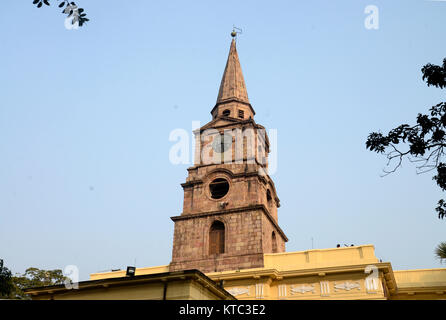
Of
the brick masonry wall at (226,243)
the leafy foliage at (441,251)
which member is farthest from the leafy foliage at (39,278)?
the leafy foliage at (441,251)

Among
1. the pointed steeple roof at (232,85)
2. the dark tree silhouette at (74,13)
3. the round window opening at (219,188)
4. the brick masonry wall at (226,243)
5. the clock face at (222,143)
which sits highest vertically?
the pointed steeple roof at (232,85)

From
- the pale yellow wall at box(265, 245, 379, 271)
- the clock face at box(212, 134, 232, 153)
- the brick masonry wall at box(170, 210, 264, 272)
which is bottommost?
the pale yellow wall at box(265, 245, 379, 271)

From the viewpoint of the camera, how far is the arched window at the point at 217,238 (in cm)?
3334

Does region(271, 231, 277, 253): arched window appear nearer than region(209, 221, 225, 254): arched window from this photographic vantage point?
No

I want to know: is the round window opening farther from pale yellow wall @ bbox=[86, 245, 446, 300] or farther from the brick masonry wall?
pale yellow wall @ bbox=[86, 245, 446, 300]

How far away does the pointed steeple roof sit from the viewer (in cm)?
4181

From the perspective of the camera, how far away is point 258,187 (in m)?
34.9

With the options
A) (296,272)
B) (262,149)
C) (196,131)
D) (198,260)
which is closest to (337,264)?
(296,272)

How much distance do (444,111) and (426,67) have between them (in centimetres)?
121

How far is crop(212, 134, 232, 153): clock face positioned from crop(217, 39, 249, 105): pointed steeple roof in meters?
4.49

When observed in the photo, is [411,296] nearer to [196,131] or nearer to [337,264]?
[337,264]

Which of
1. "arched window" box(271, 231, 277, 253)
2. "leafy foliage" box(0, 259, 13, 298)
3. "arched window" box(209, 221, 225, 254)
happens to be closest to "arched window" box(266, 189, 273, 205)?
"arched window" box(271, 231, 277, 253)

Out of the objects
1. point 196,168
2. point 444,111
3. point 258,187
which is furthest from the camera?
point 196,168

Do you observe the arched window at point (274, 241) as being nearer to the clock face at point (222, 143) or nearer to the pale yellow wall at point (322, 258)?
the pale yellow wall at point (322, 258)
